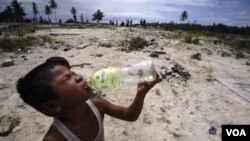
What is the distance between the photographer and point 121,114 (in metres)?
2.02

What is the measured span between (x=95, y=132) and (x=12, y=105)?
321 cm

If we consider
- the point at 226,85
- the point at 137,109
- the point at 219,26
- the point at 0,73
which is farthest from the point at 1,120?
the point at 219,26

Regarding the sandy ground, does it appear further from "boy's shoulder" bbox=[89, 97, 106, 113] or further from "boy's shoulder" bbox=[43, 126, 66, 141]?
"boy's shoulder" bbox=[43, 126, 66, 141]

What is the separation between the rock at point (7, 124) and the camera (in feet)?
12.0

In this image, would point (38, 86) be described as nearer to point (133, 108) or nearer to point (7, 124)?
point (133, 108)

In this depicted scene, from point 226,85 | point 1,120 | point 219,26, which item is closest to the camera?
point 1,120

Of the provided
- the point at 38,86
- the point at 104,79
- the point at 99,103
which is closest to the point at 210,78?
the point at 104,79

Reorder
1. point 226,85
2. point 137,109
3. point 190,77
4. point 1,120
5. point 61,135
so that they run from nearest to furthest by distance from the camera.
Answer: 1. point 61,135
2. point 137,109
3. point 1,120
4. point 226,85
5. point 190,77

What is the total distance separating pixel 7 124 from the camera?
12.5 ft

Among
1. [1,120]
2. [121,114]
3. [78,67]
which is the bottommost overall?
[1,120]

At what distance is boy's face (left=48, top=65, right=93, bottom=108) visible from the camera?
1.51m

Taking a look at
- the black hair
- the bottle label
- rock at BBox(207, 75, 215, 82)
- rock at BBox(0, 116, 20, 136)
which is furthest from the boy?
rock at BBox(207, 75, 215, 82)

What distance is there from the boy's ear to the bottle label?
60cm

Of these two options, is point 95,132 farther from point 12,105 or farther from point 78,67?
point 78,67
